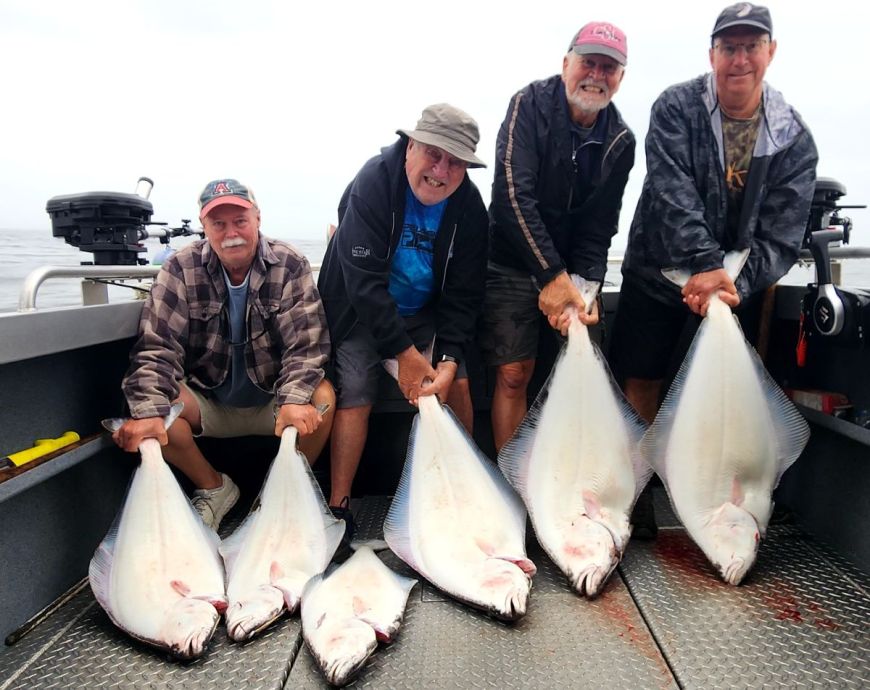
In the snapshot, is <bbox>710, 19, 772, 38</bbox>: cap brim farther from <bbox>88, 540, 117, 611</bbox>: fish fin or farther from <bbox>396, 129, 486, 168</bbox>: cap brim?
A: <bbox>88, 540, 117, 611</bbox>: fish fin

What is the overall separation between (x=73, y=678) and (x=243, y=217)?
1733 mm

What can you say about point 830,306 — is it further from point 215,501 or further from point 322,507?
point 215,501

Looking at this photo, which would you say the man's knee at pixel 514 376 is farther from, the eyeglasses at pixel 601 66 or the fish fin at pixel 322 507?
the eyeglasses at pixel 601 66

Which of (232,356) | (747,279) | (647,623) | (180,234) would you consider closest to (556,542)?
(647,623)

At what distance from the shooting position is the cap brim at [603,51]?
2541 millimetres

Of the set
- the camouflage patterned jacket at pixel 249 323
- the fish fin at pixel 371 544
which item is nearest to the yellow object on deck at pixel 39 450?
the camouflage patterned jacket at pixel 249 323

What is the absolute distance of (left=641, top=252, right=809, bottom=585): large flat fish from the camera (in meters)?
2.36

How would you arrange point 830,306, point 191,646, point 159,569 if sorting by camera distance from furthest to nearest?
point 830,306 → point 159,569 → point 191,646

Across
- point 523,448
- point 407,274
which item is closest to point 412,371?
Answer: point 407,274

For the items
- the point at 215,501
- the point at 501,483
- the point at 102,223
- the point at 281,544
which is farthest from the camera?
the point at 102,223

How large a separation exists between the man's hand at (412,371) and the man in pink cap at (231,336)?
1.06ft

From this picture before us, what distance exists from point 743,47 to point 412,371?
1826 mm

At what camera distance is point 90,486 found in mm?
2543

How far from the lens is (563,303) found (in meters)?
2.66
